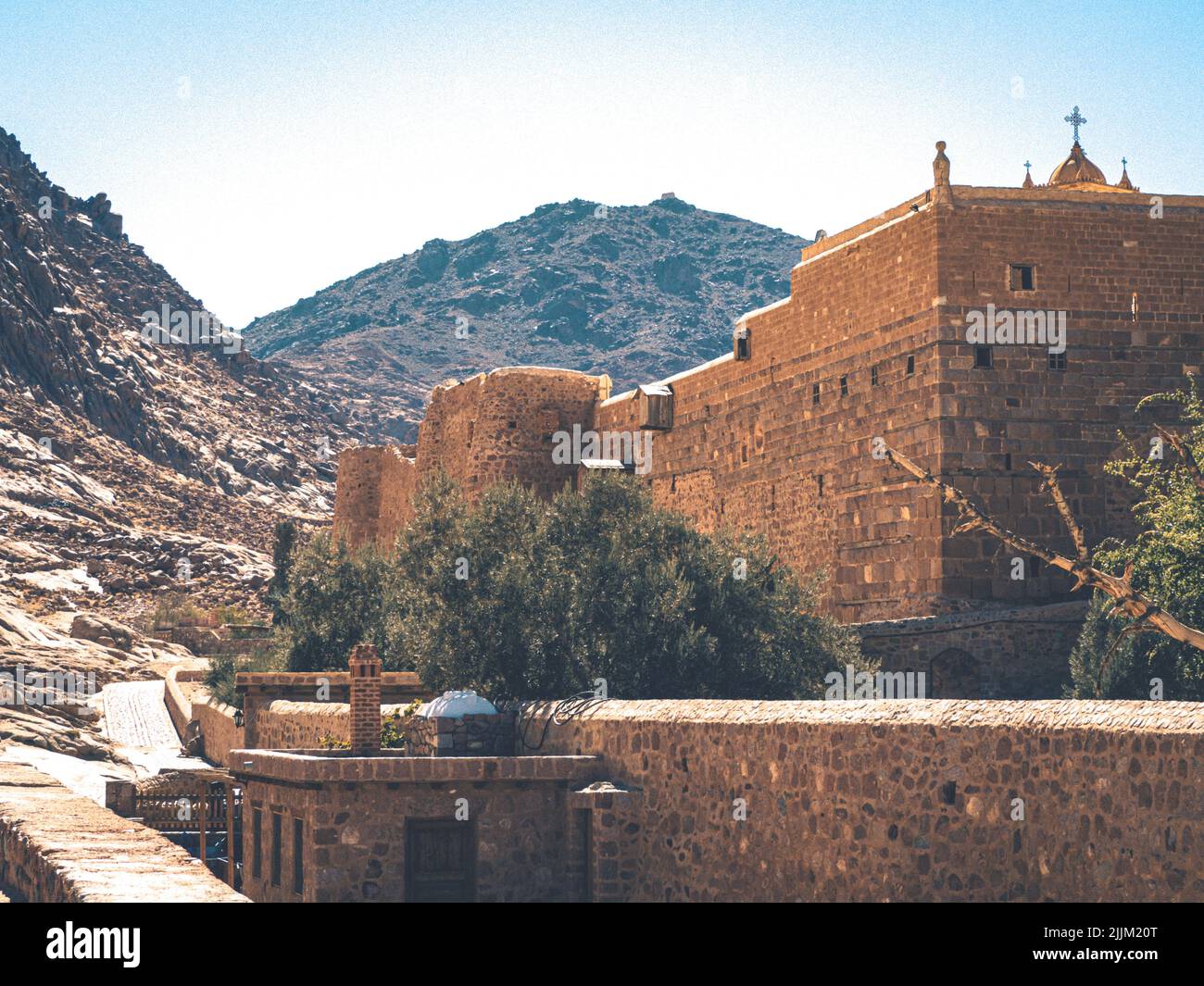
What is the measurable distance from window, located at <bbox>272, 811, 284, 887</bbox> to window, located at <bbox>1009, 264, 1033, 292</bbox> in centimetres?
1464

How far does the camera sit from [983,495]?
27562mm

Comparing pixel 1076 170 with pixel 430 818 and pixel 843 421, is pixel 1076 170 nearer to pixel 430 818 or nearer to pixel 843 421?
pixel 843 421

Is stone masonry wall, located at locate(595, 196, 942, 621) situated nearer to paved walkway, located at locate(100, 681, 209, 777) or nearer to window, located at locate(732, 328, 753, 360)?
window, located at locate(732, 328, 753, 360)

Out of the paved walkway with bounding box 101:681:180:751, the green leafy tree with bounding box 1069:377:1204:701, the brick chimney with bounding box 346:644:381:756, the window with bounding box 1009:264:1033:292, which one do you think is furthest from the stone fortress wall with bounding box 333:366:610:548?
the green leafy tree with bounding box 1069:377:1204:701

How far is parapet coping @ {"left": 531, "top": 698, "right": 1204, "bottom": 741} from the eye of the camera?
42.2 ft

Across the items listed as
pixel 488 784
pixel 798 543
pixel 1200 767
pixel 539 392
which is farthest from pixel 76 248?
pixel 1200 767

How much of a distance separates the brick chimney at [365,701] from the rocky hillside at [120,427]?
52530mm

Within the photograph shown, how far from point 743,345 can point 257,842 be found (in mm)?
16424

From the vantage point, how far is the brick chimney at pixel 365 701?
22.5 meters

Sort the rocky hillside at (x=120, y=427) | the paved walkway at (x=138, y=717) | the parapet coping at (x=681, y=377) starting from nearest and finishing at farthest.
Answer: the parapet coping at (x=681, y=377) < the paved walkway at (x=138, y=717) < the rocky hillside at (x=120, y=427)

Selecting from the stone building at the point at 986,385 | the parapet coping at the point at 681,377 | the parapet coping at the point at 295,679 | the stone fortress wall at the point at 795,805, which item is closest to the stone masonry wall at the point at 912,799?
the stone fortress wall at the point at 795,805

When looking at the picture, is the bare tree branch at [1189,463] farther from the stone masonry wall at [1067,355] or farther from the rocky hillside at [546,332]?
the rocky hillside at [546,332]

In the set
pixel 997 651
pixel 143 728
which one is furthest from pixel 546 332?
pixel 997 651
